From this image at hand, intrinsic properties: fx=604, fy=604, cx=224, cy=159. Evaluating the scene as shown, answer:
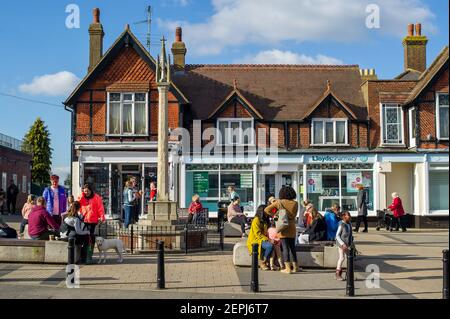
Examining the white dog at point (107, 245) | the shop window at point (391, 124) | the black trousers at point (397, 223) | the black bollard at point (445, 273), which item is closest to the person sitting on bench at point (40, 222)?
the white dog at point (107, 245)

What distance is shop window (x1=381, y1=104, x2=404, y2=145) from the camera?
29109 mm

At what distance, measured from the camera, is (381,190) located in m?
28.7

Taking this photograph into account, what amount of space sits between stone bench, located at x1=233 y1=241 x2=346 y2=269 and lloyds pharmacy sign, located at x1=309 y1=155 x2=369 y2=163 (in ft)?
50.8

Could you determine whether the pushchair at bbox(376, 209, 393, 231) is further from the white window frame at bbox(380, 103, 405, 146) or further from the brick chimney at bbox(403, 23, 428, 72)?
the brick chimney at bbox(403, 23, 428, 72)

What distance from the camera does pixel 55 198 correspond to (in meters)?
16.4

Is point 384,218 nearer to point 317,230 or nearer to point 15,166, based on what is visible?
point 317,230

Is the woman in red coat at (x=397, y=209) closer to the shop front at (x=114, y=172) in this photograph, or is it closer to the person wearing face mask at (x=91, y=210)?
the shop front at (x=114, y=172)

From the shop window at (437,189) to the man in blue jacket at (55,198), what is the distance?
1838 centimetres

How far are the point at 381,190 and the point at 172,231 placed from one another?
15.2 m

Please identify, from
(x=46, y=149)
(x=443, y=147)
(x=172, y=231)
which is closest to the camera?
(x=172, y=231)

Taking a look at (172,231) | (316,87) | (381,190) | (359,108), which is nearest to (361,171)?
(381,190)

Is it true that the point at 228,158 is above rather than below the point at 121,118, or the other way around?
below

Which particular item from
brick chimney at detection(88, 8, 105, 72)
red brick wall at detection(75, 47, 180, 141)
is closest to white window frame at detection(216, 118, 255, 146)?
red brick wall at detection(75, 47, 180, 141)

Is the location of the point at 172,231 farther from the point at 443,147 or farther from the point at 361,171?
the point at 443,147
